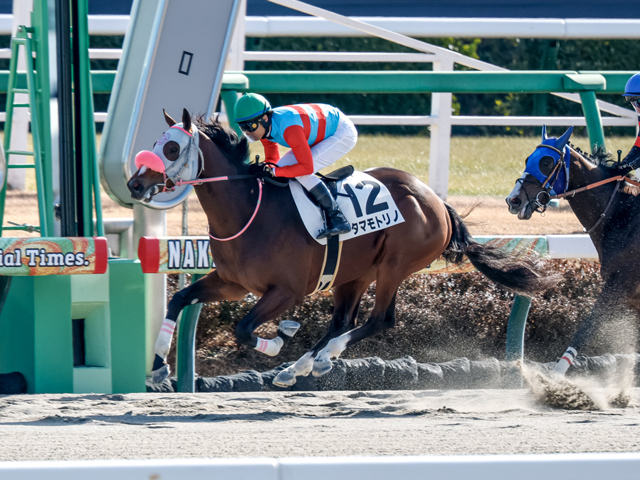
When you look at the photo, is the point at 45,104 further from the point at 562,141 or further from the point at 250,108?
the point at 562,141

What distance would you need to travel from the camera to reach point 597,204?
511 centimetres

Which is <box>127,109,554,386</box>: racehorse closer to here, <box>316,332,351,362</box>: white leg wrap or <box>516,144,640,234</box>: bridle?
<box>316,332,351,362</box>: white leg wrap

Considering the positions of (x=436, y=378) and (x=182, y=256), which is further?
(x=436, y=378)

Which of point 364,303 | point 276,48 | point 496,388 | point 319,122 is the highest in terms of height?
point 276,48

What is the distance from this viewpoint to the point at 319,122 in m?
4.84

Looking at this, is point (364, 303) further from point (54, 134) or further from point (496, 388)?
point (54, 134)

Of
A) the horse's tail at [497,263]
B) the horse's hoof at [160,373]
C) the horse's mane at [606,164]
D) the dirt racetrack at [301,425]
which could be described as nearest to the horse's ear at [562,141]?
the horse's mane at [606,164]

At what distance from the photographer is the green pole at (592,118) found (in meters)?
6.00

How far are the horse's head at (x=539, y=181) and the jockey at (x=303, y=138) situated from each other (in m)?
0.99

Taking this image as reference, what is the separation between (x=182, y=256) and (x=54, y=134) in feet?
3.44

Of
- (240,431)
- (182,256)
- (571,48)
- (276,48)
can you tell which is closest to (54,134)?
(182,256)

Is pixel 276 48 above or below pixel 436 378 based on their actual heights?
above

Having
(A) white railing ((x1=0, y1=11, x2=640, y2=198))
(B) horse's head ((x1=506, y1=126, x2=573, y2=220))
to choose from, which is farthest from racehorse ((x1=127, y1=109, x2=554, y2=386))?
(A) white railing ((x1=0, y1=11, x2=640, y2=198))

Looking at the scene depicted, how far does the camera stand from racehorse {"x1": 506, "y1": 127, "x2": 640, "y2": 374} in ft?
16.3
